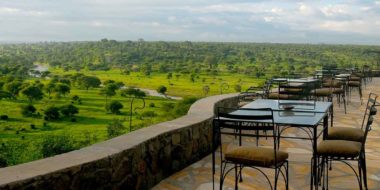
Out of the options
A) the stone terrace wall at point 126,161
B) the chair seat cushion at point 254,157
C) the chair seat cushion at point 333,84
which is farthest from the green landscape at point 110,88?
the chair seat cushion at point 254,157

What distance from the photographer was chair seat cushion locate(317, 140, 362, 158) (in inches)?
129

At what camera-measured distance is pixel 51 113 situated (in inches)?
2112

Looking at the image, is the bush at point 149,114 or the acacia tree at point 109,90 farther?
the acacia tree at point 109,90

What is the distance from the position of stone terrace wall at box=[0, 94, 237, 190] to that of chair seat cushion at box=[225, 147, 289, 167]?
0.76 metres

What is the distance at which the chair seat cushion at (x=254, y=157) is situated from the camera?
3.08 meters

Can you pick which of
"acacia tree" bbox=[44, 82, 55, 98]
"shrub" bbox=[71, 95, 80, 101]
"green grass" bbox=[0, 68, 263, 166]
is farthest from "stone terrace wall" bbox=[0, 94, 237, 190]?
"acacia tree" bbox=[44, 82, 55, 98]

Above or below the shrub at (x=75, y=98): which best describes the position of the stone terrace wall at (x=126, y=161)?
above

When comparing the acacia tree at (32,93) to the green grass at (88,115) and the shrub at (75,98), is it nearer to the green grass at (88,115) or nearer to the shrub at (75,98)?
the green grass at (88,115)

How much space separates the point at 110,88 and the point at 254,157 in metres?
63.1

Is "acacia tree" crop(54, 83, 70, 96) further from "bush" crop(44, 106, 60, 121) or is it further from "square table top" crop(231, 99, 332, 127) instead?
"square table top" crop(231, 99, 332, 127)

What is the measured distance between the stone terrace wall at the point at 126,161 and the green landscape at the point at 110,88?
18.8 m

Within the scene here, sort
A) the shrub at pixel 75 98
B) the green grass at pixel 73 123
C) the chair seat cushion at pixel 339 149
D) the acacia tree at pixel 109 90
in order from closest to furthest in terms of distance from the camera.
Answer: the chair seat cushion at pixel 339 149 → the green grass at pixel 73 123 → the shrub at pixel 75 98 → the acacia tree at pixel 109 90

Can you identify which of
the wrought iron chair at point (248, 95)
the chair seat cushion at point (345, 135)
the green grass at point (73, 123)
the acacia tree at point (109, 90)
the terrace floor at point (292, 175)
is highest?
the chair seat cushion at point (345, 135)

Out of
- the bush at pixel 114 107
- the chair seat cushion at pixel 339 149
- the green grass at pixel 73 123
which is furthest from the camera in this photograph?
the bush at pixel 114 107
